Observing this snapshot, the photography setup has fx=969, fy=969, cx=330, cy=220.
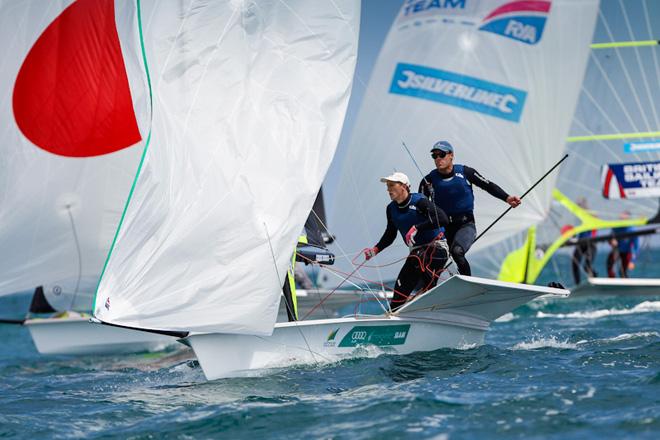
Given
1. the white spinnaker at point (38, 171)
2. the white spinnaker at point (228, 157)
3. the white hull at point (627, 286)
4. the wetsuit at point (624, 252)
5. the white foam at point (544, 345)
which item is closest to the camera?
the white spinnaker at point (228, 157)

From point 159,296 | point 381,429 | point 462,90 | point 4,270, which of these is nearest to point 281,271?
point 159,296

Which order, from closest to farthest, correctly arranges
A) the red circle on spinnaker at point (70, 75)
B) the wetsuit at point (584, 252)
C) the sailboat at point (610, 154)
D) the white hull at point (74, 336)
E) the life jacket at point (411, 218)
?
the life jacket at point (411, 218) → the red circle on spinnaker at point (70, 75) → the white hull at point (74, 336) → the sailboat at point (610, 154) → the wetsuit at point (584, 252)

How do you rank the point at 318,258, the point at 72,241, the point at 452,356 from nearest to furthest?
the point at 452,356, the point at 318,258, the point at 72,241

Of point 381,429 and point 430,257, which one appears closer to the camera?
point 381,429

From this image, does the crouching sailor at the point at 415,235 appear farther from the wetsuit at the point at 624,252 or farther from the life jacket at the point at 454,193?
the wetsuit at the point at 624,252

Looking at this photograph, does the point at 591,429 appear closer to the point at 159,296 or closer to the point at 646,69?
the point at 159,296

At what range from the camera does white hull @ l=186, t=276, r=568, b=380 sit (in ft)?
23.6

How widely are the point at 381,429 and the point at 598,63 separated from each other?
13.8 meters

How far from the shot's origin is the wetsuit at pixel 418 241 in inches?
305

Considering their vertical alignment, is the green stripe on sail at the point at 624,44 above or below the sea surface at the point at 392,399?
above

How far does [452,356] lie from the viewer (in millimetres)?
7828

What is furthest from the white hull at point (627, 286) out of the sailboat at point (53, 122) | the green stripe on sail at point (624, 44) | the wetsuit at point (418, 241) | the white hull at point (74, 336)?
the sailboat at point (53, 122)

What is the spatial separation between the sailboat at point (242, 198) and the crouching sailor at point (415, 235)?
350 millimetres

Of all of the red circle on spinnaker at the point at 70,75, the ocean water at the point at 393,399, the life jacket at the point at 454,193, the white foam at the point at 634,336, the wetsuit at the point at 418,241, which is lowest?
the white foam at the point at 634,336
